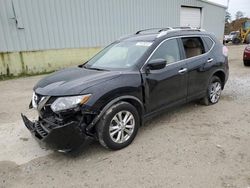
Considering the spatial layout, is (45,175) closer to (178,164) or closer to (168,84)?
(178,164)

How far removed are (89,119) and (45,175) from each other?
897mm

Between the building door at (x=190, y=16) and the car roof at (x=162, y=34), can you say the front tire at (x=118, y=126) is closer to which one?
the car roof at (x=162, y=34)

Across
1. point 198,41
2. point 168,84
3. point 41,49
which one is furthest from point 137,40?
point 41,49

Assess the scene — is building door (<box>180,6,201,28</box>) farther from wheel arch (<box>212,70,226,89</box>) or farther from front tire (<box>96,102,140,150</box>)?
front tire (<box>96,102,140,150</box>)

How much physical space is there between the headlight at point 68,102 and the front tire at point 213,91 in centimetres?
310

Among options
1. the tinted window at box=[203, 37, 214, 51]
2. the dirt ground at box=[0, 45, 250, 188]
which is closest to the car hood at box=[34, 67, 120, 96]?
the dirt ground at box=[0, 45, 250, 188]

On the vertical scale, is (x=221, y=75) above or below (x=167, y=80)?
below

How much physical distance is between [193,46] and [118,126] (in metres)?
2.44

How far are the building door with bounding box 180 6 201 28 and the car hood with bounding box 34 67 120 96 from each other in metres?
14.7

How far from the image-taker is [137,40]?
409 cm

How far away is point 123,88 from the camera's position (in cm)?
322

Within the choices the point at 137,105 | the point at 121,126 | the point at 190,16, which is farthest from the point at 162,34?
the point at 190,16

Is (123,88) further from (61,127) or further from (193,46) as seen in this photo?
(193,46)

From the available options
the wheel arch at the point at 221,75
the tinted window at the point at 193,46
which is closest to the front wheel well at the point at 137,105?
the tinted window at the point at 193,46
